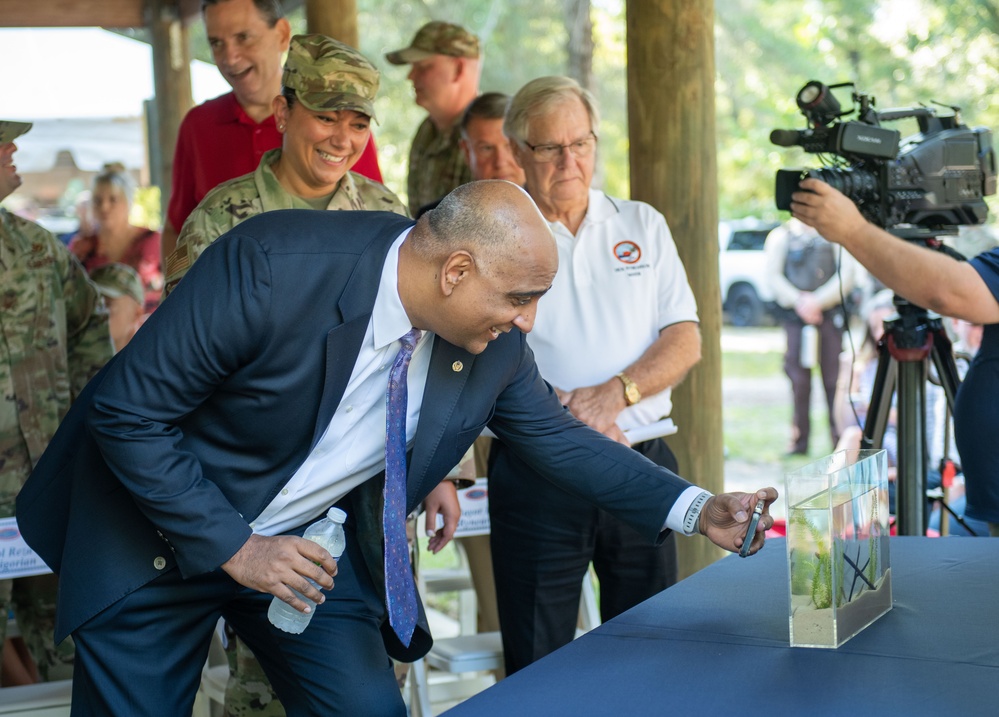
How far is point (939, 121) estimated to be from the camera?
3.44 metres

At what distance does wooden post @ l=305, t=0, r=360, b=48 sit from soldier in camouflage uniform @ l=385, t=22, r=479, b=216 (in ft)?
2.74

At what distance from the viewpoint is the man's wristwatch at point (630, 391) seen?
9.55ft

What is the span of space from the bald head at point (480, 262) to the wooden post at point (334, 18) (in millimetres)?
3496

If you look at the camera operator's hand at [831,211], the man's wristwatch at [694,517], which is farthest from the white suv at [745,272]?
the man's wristwatch at [694,517]

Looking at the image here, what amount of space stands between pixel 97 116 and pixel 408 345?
8.09 metres

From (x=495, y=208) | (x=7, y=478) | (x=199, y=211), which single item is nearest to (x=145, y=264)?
(x=7, y=478)

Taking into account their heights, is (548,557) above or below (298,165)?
below

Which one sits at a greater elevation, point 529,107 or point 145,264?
point 529,107

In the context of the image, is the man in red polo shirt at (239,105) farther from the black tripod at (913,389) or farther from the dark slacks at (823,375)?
the dark slacks at (823,375)

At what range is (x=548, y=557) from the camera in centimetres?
292

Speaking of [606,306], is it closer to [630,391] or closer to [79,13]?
[630,391]

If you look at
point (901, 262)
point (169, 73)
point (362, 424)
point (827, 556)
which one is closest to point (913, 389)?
point (901, 262)

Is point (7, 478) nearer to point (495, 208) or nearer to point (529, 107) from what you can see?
point (529, 107)

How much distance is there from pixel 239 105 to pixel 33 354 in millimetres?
969
